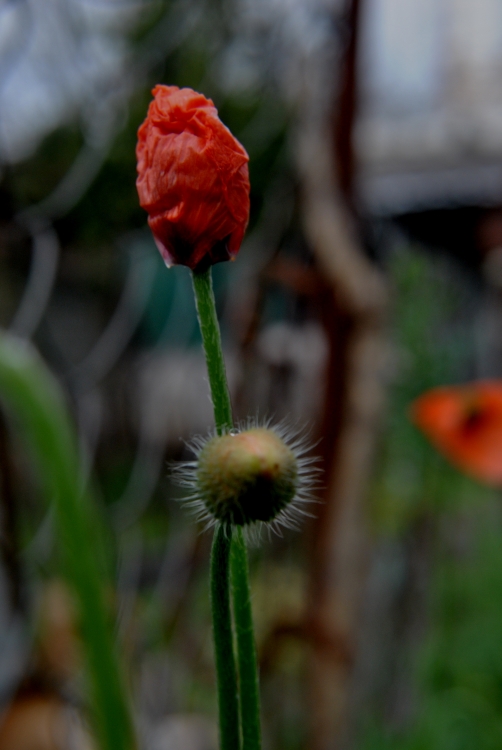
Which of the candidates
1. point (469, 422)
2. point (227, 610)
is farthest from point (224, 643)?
point (469, 422)

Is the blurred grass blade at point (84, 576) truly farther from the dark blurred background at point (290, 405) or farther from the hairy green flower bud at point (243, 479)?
the dark blurred background at point (290, 405)

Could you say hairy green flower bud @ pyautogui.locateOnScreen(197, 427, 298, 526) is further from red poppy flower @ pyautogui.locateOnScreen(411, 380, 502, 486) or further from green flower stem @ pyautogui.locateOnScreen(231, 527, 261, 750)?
red poppy flower @ pyautogui.locateOnScreen(411, 380, 502, 486)

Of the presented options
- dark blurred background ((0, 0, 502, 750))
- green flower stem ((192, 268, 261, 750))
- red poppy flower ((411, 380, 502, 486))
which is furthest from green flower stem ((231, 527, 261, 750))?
red poppy flower ((411, 380, 502, 486))

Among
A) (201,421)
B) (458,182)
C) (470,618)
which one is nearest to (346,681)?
(470,618)

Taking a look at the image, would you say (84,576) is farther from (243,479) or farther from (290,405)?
(290,405)

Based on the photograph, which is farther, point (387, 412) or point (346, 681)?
point (387, 412)

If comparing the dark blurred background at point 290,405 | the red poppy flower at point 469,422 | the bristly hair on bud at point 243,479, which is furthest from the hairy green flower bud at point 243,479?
the red poppy flower at point 469,422

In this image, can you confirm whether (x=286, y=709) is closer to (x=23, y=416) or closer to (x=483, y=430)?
(x=483, y=430)
